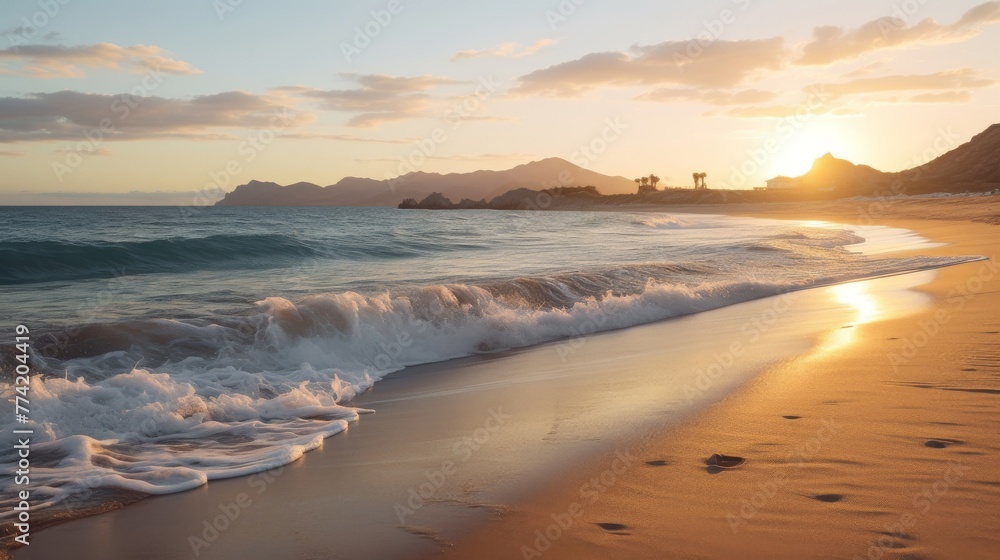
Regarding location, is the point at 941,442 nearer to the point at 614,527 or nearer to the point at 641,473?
the point at 641,473

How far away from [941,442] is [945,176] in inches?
4196

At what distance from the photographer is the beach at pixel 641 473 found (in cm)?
332

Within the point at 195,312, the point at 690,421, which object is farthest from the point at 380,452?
the point at 195,312

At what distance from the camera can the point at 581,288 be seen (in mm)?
12945

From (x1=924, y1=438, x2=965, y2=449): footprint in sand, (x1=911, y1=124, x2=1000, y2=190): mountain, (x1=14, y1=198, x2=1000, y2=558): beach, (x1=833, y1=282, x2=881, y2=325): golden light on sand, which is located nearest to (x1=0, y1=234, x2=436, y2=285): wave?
(x1=833, y1=282, x2=881, y2=325): golden light on sand

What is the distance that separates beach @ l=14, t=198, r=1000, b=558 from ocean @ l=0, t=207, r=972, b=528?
0.59 metres

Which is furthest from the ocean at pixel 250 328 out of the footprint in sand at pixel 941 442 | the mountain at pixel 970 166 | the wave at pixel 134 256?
the mountain at pixel 970 166

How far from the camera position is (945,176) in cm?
9331

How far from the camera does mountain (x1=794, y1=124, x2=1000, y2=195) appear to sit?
86.2 metres

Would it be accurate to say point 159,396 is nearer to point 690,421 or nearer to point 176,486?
point 176,486

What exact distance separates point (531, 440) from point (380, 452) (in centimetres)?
109

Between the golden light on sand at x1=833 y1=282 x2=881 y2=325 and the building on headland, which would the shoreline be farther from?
the building on headland

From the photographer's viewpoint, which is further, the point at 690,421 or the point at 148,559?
the point at 690,421

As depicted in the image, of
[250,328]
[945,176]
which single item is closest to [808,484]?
[250,328]
